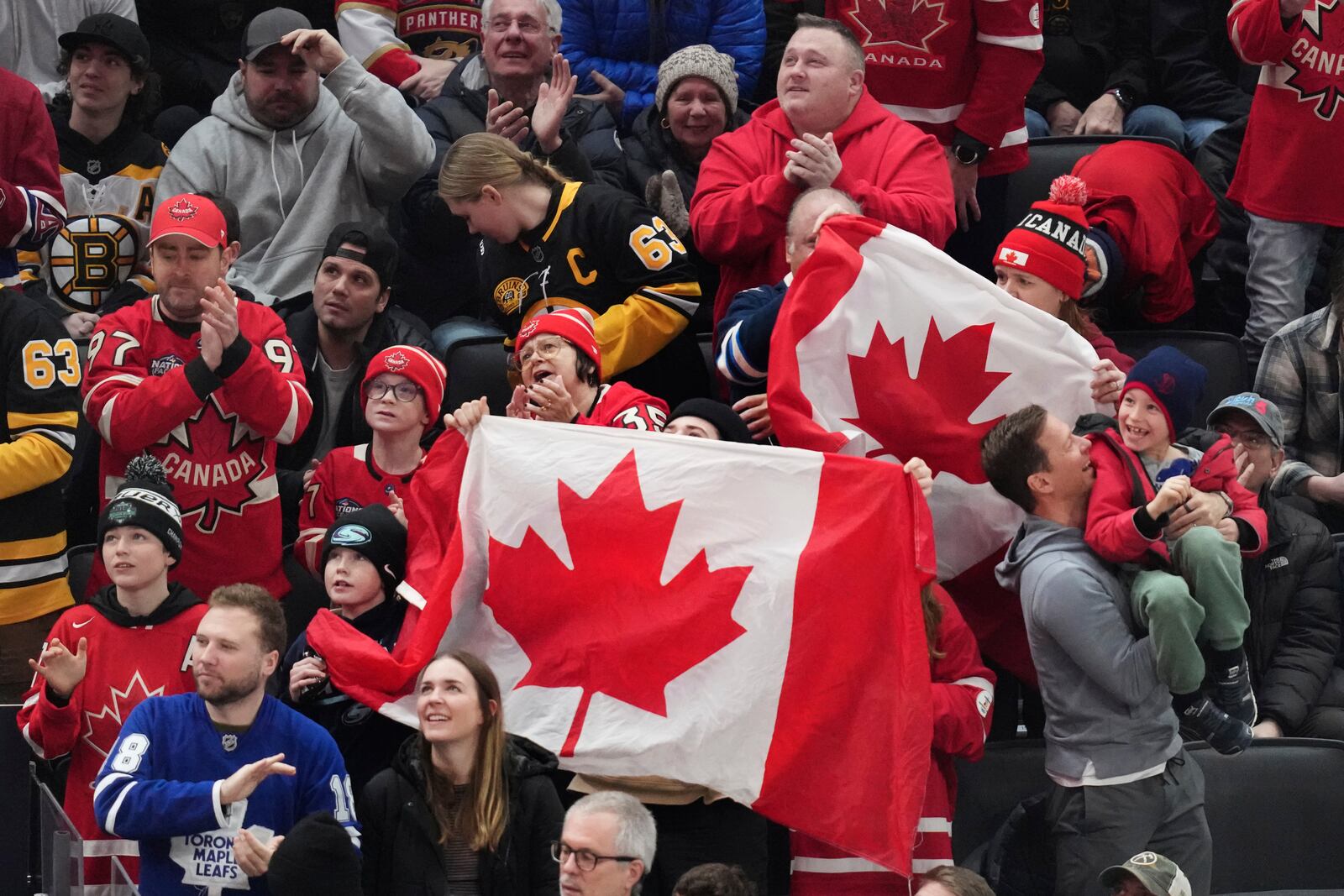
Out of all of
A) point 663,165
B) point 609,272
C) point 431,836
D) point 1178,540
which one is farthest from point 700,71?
point 431,836

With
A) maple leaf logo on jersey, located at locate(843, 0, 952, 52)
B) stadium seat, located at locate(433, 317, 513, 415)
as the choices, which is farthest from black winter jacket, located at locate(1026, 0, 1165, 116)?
stadium seat, located at locate(433, 317, 513, 415)

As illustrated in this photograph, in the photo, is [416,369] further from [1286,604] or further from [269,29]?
[1286,604]

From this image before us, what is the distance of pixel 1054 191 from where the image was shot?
6633mm

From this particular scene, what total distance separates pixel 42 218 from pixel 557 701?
113 inches

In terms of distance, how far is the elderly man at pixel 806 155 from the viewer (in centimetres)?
661

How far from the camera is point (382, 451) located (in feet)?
20.9

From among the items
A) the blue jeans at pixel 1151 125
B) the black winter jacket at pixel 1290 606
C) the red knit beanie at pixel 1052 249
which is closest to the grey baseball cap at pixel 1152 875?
the black winter jacket at pixel 1290 606

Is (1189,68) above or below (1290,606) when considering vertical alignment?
above

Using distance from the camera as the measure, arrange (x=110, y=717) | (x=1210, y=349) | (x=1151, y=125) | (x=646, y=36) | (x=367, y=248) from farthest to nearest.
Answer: (x=1151, y=125), (x=646, y=36), (x=1210, y=349), (x=367, y=248), (x=110, y=717)

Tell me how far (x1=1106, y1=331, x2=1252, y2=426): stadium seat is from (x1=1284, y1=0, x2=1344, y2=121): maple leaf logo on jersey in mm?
1069

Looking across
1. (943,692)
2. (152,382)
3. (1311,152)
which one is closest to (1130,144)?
(1311,152)

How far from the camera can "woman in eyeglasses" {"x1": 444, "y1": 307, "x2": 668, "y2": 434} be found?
586 centimetres

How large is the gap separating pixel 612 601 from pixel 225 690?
1.04 metres

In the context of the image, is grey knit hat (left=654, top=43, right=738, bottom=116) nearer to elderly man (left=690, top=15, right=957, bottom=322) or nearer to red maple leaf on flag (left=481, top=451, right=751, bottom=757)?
elderly man (left=690, top=15, right=957, bottom=322)
